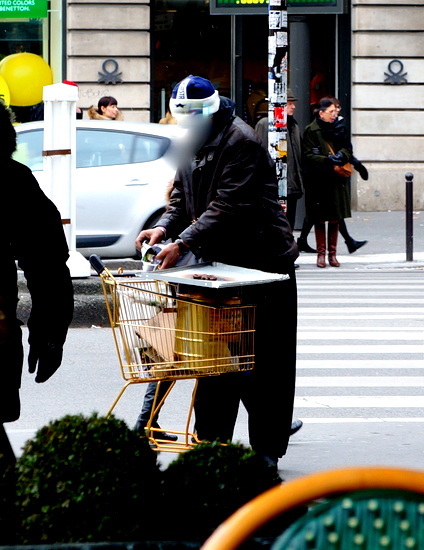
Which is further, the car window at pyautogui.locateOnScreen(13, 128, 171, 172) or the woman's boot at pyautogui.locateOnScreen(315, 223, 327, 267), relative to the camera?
the woman's boot at pyautogui.locateOnScreen(315, 223, 327, 267)

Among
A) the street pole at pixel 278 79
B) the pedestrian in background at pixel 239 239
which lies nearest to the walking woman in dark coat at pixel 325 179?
the street pole at pixel 278 79

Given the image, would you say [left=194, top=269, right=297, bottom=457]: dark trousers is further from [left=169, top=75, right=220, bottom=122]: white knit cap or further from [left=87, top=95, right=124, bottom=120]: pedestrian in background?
[left=87, top=95, right=124, bottom=120]: pedestrian in background

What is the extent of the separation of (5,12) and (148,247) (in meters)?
16.3

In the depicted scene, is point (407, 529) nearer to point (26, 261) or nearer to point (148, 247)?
point (26, 261)

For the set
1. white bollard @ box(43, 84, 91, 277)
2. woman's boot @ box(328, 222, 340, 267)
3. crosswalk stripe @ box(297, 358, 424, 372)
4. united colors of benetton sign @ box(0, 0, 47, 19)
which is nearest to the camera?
crosswalk stripe @ box(297, 358, 424, 372)

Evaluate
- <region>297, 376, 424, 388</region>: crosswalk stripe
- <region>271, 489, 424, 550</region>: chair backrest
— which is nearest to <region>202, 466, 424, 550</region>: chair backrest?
<region>271, 489, 424, 550</region>: chair backrest

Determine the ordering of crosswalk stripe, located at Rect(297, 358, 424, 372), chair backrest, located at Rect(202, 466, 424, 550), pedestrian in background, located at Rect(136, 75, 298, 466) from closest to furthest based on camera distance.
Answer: chair backrest, located at Rect(202, 466, 424, 550), pedestrian in background, located at Rect(136, 75, 298, 466), crosswalk stripe, located at Rect(297, 358, 424, 372)

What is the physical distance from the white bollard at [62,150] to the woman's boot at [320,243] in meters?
4.31

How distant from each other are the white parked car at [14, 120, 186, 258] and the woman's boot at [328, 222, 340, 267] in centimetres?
218

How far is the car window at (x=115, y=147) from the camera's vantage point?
12883 mm

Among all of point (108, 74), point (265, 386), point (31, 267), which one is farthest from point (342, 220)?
point (31, 267)

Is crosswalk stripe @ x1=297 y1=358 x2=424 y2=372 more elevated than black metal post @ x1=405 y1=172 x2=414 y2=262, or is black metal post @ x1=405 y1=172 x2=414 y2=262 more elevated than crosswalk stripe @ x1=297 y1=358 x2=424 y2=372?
black metal post @ x1=405 y1=172 x2=414 y2=262

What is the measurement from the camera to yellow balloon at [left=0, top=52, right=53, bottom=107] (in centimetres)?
1997

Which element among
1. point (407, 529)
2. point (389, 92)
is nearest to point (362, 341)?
point (407, 529)
